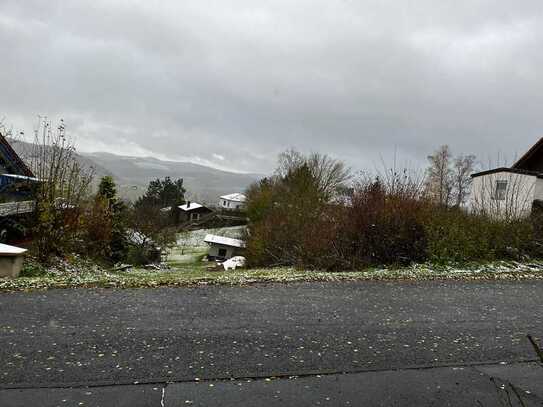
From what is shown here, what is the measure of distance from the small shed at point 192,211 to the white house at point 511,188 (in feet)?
189

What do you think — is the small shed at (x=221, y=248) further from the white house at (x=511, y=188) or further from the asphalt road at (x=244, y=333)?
the asphalt road at (x=244, y=333)

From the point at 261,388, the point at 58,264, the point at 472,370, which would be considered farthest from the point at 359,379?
the point at 58,264

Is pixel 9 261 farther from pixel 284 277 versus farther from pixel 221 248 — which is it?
pixel 221 248

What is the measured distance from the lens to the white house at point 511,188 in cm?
1630

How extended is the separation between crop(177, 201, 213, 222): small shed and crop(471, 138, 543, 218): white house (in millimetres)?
57545

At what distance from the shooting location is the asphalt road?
5098 millimetres

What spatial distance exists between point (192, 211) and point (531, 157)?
66270 millimetres

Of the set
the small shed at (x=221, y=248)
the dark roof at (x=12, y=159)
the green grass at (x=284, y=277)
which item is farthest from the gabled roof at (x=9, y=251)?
the small shed at (x=221, y=248)

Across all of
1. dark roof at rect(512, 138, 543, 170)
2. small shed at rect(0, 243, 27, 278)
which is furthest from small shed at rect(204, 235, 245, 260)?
small shed at rect(0, 243, 27, 278)

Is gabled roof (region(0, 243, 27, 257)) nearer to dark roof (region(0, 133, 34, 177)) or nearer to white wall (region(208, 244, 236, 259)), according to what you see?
dark roof (region(0, 133, 34, 177))

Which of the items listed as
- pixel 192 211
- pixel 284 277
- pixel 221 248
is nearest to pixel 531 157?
pixel 284 277

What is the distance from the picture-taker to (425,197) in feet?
49.3

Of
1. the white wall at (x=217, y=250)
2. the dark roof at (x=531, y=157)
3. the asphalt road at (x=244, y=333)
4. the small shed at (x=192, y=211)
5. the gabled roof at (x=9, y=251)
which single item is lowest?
the white wall at (x=217, y=250)

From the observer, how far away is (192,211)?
290 ft
